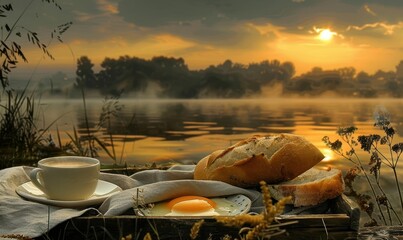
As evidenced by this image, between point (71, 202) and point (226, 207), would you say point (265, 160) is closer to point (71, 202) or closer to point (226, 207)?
point (226, 207)

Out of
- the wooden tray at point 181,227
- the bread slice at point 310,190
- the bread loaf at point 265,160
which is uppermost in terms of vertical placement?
the bread loaf at point 265,160

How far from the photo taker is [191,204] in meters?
2.95

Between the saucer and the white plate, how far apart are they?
0.85ft

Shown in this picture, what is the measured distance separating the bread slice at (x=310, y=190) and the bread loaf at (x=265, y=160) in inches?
3.3

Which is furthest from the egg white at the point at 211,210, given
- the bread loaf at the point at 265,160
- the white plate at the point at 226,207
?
the bread loaf at the point at 265,160

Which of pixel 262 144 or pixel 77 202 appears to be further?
pixel 262 144

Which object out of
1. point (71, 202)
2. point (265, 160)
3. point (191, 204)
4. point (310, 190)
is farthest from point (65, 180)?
point (310, 190)

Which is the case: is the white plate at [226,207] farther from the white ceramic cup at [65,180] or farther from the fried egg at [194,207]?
the white ceramic cup at [65,180]

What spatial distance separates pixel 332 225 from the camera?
9.11 feet

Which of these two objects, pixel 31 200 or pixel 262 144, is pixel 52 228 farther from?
pixel 262 144

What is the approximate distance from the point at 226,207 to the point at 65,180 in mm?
825

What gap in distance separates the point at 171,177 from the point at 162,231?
0.93m

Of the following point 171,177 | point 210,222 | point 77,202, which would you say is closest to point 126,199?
point 77,202

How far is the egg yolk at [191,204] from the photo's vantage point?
2.93 meters
